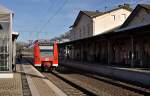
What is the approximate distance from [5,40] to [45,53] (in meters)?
12.6

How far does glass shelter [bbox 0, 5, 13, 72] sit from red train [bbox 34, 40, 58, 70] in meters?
12.1

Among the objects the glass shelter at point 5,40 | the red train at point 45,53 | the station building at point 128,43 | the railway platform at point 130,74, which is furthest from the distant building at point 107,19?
the glass shelter at point 5,40

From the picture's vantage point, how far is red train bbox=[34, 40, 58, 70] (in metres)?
35.0

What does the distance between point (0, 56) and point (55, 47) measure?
12576 millimetres

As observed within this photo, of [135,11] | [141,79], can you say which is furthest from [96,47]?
[141,79]

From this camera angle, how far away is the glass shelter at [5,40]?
22.7m

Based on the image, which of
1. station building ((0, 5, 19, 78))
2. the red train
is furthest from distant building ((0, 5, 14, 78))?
the red train

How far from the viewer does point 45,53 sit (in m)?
35.2

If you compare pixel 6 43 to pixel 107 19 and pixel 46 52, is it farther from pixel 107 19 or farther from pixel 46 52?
pixel 107 19

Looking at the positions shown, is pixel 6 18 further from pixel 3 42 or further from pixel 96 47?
pixel 96 47

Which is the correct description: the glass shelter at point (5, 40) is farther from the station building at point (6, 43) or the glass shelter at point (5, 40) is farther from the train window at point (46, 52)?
the train window at point (46, 52)

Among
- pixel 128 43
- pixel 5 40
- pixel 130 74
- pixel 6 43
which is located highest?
pixel 128 43

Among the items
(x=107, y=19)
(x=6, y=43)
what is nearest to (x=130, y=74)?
(x=6, y=43)

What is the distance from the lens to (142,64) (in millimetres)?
38125
